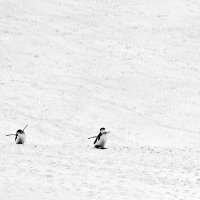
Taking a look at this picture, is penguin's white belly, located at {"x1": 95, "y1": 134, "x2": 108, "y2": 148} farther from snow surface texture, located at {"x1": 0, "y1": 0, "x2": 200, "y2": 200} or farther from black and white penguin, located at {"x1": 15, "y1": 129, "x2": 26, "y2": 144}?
black and white penguin, located at {"x1": 15, "y1": 129, "x2": 26, "y2": 144}

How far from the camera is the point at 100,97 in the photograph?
45344mm

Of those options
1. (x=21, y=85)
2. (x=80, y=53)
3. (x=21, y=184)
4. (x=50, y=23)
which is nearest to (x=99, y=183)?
(x=21, y=184)

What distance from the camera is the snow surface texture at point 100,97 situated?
16.4 metres

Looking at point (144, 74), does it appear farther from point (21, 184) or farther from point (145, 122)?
point (21, 184)

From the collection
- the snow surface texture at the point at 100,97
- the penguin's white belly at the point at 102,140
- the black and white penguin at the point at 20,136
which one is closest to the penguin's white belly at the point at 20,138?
the black and white penguin at the point at 20,136

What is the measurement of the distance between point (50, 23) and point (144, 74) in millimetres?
17027

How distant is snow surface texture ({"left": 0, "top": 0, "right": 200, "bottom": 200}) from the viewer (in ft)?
53.8

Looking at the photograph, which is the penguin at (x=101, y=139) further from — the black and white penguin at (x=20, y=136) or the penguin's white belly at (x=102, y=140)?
the black and white penguin at (x=20, y=136)

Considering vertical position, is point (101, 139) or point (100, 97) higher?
point (100, 97)

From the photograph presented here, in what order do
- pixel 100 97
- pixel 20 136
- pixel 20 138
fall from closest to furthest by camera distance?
pixel 20 136 < pixel 20 138 < pixel 100 97

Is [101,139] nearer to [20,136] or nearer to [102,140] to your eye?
[102,140]

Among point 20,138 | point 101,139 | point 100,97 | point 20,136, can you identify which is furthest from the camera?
point 100,97

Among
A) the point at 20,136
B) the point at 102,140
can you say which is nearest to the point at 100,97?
the point at 20,136

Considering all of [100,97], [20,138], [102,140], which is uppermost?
[100,97]
